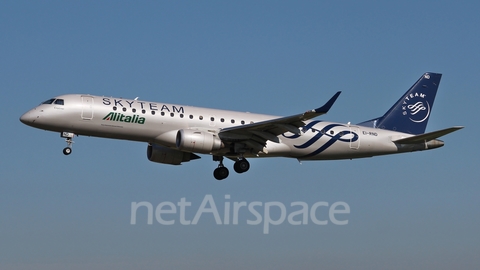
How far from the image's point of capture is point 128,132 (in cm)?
4559

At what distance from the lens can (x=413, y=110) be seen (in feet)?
177

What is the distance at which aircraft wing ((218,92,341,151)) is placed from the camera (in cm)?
4484

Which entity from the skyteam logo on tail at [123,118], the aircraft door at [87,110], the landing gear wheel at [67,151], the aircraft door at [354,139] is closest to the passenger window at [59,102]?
the aircraft door at [87,110]

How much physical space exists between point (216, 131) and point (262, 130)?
2560 millimetres

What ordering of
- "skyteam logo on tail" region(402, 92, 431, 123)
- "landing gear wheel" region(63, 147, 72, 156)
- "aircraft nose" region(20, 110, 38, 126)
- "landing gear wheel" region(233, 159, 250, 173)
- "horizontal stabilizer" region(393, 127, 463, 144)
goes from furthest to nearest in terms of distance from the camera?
"skyteam logo on tail" region(402, 92, 431, 123)
"landing gear wheel" region(233, 159, 250, 173)
"horizontal stabilizer" region(393, 127, 463, 144)
"landing gear wheel" region(63, 147, 72, 156)
"aircraft nose" region(20, 110, 38, 126)

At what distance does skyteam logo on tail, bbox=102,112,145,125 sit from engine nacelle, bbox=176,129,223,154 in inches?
85.3

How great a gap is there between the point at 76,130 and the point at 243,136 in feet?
29.2

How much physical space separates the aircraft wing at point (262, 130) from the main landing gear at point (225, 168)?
147 cm

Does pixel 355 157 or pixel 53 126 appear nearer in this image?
pixel 53 126

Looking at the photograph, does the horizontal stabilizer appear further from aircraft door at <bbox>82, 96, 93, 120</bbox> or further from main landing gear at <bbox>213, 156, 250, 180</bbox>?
aircraft door at <bbox>82, 96, 93, 120</bbox>

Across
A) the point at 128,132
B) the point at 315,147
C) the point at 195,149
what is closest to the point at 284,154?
the point at 315,147

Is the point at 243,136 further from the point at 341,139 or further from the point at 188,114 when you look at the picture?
the point at 341,139

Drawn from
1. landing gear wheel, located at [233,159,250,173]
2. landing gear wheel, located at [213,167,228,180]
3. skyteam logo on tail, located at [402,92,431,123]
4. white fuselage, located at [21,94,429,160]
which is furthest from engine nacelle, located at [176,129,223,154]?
skyteam logo on tail, located at [402,92,431,123]

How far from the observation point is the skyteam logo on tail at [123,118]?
45.4 metres
